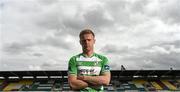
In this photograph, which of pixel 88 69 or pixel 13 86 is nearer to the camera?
pixel 88 69

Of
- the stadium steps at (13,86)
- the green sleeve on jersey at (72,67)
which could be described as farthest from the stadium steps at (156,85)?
the green sleeve on jersey at (72,67)

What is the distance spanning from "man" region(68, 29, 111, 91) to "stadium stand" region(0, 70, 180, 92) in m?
37.1

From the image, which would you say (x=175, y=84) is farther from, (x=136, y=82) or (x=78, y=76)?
(x=78, y=76)

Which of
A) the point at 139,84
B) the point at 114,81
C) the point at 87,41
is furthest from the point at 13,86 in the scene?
the point at 87,41

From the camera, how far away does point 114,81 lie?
44.5m

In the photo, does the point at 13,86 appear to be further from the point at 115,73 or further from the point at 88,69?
the point at 88,69

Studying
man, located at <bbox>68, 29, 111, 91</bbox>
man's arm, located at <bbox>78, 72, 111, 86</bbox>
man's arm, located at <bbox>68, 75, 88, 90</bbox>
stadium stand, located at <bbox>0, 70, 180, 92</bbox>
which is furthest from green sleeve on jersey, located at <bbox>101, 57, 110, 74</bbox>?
stadium stand, located at <bbox>0, 70, 180, 92</bbox>

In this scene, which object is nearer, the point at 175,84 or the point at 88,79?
the point at 88,79

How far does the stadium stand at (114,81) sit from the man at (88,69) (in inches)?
1459

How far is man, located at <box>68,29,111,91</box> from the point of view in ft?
13.2

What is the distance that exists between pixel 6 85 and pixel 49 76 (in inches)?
240

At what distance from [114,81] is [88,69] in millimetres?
40729

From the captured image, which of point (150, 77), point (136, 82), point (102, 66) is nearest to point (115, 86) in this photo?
point (136, 82)

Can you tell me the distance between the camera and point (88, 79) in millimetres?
4016
